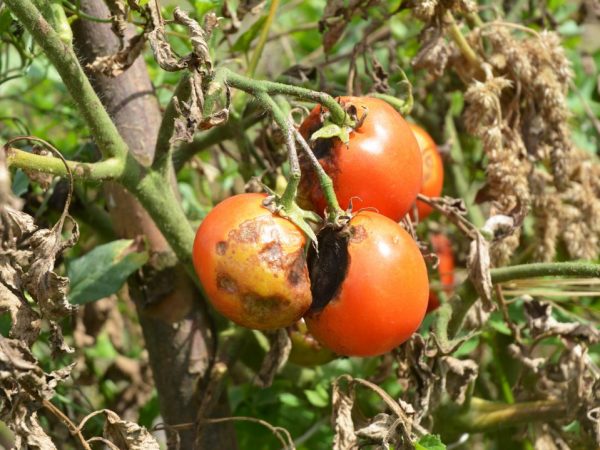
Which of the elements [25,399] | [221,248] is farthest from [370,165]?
[25,399]

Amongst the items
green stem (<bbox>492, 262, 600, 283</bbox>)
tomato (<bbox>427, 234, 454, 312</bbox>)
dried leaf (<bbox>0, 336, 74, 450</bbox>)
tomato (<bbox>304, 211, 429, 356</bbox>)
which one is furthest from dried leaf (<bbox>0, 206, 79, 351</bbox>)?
tomato (<bbox>427, 234, 454, 312</bbox>)

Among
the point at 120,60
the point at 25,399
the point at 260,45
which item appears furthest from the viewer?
the point at 260,45

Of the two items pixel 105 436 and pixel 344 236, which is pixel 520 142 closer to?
pixel 344 236

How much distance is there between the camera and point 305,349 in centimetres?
129

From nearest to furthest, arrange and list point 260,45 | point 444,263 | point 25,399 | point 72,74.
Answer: point 25,399, point 72,74, point 260,45, point 444,263

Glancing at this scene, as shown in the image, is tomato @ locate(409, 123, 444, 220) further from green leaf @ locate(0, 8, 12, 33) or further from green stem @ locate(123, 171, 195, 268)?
green leaf @ locate(0, 8, 12, 33)

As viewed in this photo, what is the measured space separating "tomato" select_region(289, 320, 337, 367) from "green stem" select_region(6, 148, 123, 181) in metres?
0.34

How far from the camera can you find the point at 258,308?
3.10ft

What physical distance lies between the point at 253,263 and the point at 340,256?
97 mm

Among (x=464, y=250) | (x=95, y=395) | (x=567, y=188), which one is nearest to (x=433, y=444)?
(x=567, y=188)

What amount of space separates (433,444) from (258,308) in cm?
23

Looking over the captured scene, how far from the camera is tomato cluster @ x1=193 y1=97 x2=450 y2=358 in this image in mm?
932

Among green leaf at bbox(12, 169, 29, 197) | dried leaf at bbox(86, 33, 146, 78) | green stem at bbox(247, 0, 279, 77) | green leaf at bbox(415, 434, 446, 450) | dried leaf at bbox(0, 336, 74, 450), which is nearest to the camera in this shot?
dried leaf at bbox(0, 336, 74, 450)

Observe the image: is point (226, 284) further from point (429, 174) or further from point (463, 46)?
point (463, 46)
